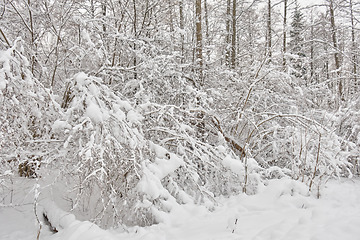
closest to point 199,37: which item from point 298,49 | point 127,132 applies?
point 127,132

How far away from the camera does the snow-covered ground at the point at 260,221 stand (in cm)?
228

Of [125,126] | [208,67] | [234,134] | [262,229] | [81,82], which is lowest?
[262,229]

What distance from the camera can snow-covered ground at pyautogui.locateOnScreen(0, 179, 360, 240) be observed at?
2.28 meters

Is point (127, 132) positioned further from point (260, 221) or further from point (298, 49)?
point (298, 49)

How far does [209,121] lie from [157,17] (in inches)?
115

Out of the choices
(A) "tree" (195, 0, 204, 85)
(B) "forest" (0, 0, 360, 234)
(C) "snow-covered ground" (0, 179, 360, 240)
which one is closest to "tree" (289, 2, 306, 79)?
(B) "forest" (0, 0, 360, 234)

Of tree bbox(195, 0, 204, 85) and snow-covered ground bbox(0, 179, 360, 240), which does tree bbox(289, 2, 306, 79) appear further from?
snow-covered ground bbox(0, 179, 360, 240)

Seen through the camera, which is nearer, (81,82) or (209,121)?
(81,82)

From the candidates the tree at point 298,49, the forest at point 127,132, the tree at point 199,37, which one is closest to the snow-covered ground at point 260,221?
the forest at point 127,132

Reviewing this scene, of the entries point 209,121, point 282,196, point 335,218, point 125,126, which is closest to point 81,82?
point 125,126

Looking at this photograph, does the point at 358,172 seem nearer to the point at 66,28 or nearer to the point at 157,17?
the point at 157,17

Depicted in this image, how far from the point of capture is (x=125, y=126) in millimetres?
3223

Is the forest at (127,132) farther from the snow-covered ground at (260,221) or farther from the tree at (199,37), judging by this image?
the snow-covered ground at (260,221)

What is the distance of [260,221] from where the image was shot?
260 centimetres
